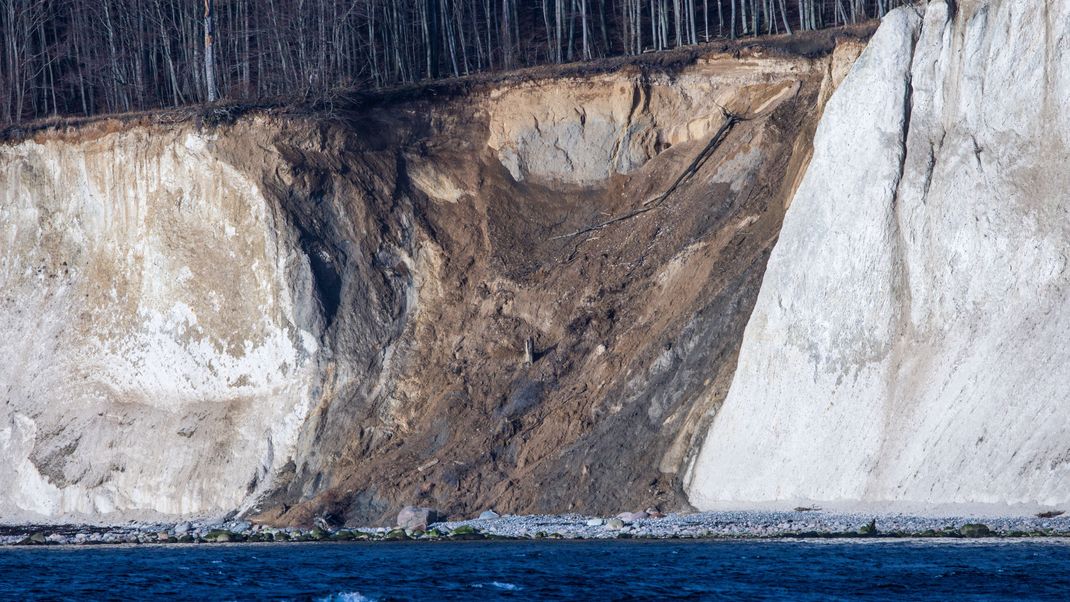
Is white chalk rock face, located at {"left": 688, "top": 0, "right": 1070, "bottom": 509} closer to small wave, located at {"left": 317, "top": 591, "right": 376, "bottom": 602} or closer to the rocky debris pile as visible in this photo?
the rocky debris pile

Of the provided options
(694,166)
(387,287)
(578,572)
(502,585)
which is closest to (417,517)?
(578,572)

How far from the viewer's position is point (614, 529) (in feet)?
92.4

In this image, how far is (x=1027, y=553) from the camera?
2247 centimetres

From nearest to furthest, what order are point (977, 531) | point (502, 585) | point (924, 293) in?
point (502, 585), point (977, 531), point (924, 293)

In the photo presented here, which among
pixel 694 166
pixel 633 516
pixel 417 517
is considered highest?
pixel 694 166

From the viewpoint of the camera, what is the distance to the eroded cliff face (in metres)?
32.0

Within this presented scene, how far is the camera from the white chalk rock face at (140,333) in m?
34.8

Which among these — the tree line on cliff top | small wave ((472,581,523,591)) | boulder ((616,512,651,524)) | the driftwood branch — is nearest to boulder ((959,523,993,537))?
boulder ((616,512,651,524))

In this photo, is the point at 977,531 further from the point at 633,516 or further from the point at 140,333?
the point at 140,333

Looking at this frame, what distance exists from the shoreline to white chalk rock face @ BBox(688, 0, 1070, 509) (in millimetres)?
812

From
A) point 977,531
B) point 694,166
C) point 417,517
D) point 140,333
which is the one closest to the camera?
point 977,531

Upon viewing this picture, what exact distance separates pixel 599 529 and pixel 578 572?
498cm

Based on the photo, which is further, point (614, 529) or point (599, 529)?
point (599, 529)

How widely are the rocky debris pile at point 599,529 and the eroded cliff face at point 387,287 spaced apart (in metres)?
0.96
